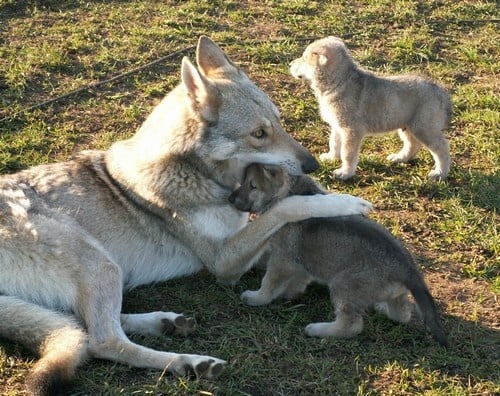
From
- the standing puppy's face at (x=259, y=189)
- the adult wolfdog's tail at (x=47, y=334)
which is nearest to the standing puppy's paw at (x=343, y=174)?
the standing puppy's face at (x=259, y=189)

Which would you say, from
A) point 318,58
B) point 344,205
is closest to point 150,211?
point 344,205

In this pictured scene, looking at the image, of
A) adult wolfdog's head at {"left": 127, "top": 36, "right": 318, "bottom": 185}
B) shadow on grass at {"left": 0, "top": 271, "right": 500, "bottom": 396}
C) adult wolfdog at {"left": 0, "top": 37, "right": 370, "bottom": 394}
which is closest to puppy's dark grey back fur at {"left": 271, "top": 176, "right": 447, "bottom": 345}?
adult wolfdog at {"left": 0, "top": 37, "right": 370, "bottom": 394}

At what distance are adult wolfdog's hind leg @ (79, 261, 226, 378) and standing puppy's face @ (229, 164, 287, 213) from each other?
3.19ft

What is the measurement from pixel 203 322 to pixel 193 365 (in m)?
0.67

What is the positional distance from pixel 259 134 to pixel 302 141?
7.40 feet

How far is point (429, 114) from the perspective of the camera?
6.73 meters

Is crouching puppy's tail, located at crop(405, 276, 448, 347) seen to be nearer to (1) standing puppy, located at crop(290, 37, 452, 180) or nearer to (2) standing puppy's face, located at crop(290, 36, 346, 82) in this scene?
(1) standing puppy, located at crop(290, 37, 452, 180)

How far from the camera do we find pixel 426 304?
449 centimetres

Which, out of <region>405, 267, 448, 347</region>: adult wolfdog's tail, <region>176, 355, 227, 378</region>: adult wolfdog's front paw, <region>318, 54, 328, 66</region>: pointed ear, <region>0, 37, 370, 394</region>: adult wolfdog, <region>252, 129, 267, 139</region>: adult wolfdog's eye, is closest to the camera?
<region>176, 355, 227, 378</region>: adult wolfdog's front paw

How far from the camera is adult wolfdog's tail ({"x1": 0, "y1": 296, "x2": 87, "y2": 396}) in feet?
13.9

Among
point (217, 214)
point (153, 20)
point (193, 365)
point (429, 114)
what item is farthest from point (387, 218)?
point (153, 20)

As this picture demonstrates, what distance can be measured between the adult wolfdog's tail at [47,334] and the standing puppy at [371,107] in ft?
10.4

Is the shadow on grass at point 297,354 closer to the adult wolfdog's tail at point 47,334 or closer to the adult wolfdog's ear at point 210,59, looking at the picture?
the adult wolfdog's tail at point 47,334

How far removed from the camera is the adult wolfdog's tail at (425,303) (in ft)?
14.7
